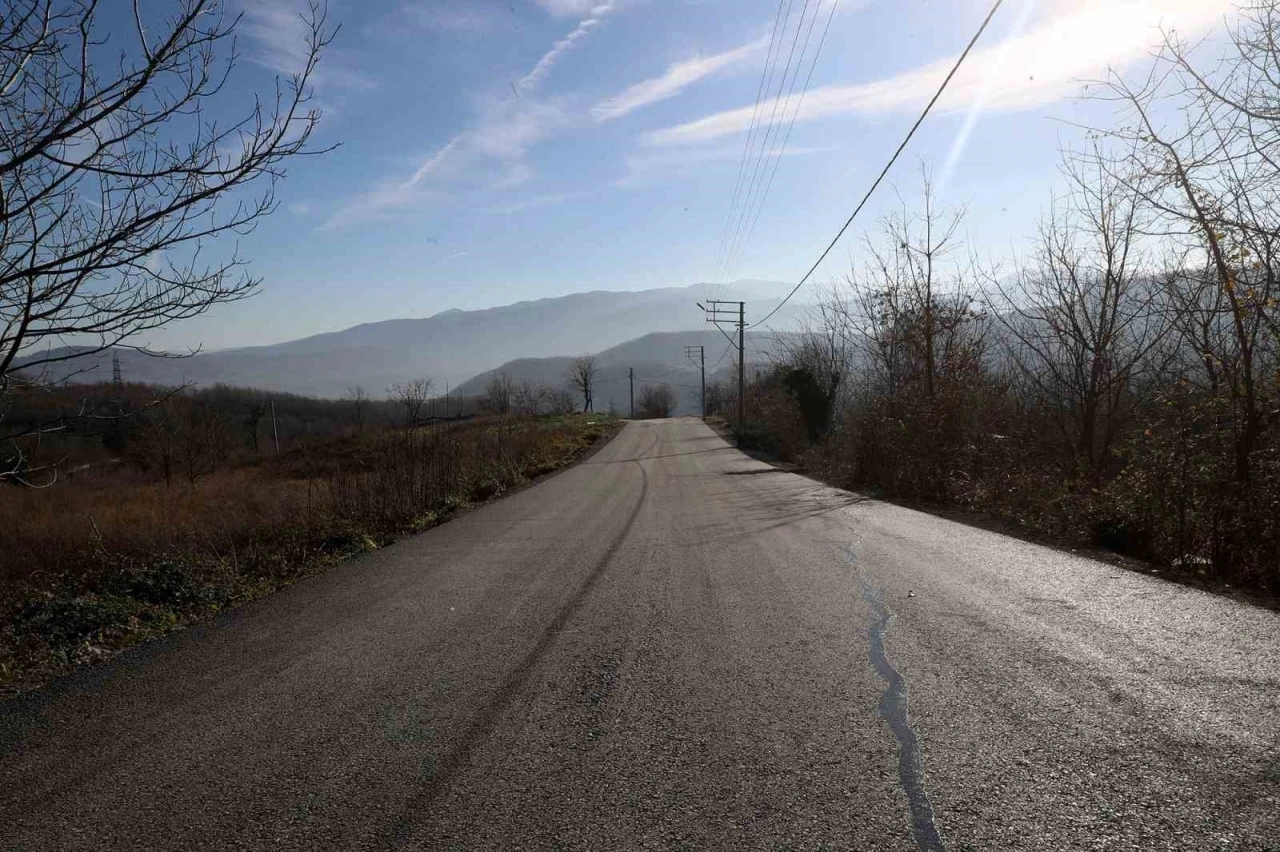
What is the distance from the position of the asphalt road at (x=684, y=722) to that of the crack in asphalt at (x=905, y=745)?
1 centimetres

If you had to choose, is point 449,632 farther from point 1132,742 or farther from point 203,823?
point 1132,742

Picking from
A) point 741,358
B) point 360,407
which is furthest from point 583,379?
point 741,358

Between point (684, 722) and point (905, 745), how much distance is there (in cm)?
101

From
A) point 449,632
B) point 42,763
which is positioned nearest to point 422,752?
point 42,763

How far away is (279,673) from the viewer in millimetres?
4910

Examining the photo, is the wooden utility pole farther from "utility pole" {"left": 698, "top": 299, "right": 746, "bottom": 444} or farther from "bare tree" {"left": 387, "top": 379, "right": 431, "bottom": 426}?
"bare tree" {"left": 387, "top": 379, "right": 431, "bottom": 426}

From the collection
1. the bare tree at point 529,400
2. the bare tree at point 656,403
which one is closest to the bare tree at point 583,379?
the bare tree at point 529,400

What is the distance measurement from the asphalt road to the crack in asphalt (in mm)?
15

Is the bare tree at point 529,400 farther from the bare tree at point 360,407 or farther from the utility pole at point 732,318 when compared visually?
the utility pole at point 732,318

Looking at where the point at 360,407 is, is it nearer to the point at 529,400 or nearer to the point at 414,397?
the point at 414,397

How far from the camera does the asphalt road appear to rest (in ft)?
9.48

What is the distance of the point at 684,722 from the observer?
12.6 feet

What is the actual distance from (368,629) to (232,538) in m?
5.52

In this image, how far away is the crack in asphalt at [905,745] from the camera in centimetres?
274
